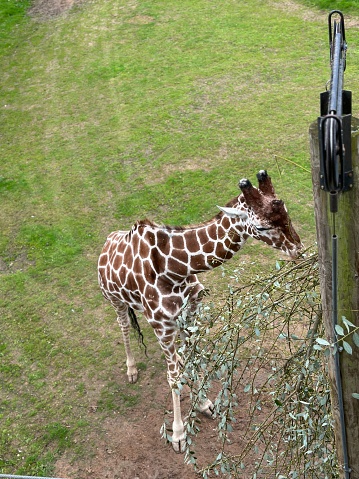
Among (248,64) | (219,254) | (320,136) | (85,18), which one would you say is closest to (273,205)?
(219,254)

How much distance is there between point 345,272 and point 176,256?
9.12ft

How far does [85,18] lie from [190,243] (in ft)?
50.8

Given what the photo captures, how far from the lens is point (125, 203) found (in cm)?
964

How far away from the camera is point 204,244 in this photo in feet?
15.5

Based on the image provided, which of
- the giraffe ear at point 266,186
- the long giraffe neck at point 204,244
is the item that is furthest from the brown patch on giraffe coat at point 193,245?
the giraffe ear at point 266,186

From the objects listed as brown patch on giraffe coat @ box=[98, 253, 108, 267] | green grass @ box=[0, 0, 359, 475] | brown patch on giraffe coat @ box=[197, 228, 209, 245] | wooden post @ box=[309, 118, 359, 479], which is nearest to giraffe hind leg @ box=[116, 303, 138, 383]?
green grass @ box=[0, 0, 359, 475]

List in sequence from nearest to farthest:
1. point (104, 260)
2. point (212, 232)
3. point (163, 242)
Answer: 1. point (212, 232)
2. point (163, 242)
3. point (104, 260)

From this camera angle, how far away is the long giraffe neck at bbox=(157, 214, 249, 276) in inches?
179

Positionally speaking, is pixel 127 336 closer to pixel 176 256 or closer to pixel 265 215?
pixel 176 256

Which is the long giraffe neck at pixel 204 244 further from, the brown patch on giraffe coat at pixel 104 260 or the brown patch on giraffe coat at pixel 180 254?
the brown patch on giraffe coat at pixel 104 260

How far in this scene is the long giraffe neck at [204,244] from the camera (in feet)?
14.9

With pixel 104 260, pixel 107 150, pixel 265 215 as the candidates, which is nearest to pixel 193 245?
pixel 265 215

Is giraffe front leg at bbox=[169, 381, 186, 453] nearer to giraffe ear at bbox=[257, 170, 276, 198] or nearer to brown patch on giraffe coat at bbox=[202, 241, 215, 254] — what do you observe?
brown patch on giraffe coat at bbox=[202, 241, 215, 254]

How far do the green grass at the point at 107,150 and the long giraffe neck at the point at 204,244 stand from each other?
1.69 ft
